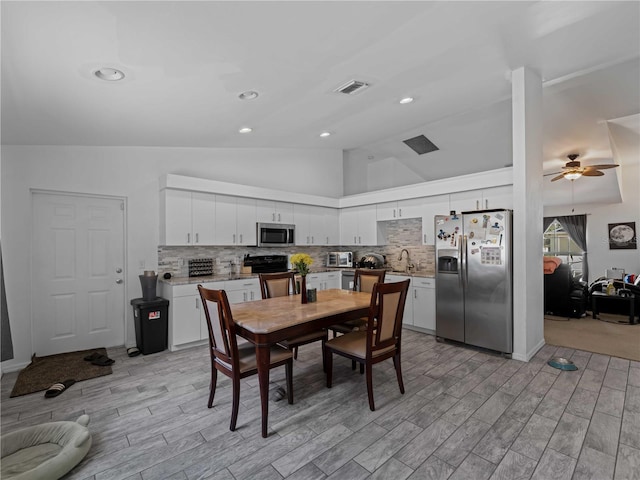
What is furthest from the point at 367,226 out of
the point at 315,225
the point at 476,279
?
the point at 476,279

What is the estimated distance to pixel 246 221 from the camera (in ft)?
16.6

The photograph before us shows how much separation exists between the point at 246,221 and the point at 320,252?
74.5 inches

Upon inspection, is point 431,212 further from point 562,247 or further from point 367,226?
point 562,247

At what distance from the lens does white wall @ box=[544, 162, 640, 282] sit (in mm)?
7602

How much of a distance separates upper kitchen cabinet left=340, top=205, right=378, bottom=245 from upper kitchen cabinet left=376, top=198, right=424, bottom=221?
0.55 ft

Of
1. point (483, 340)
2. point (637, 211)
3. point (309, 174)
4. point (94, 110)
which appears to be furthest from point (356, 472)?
point (637, 211)

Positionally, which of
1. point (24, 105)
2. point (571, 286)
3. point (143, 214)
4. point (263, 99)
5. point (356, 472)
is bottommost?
point (356, 472)

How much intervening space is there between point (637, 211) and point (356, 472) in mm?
9651

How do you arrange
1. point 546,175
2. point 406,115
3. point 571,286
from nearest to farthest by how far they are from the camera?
point 406,115
point 571,286
point 546,175

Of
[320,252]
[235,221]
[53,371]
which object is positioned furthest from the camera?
→ [320,252]

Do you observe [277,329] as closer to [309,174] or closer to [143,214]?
[143,214]

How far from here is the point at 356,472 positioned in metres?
1.88

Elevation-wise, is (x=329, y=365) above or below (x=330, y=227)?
below

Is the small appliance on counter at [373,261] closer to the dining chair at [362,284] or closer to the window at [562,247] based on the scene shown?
the dining chair at [362,284]
